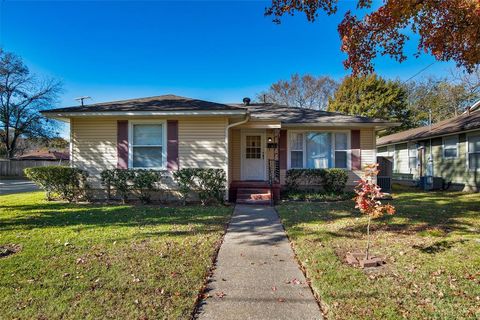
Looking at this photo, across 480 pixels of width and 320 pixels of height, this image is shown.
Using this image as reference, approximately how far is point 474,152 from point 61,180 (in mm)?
16569

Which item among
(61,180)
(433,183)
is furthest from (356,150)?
(61,180)

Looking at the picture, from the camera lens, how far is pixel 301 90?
118 ft

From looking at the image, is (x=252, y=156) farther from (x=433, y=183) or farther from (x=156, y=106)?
(x=433, y=183)

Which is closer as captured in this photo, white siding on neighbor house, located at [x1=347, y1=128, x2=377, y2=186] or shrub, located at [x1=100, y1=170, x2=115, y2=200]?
shrub, located at [x1=100, y1=170, x2=115, y2=200]

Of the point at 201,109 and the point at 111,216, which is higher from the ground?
the point at 201,109

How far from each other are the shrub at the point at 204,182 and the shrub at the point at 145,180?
0.67 meters

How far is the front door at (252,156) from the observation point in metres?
12.0

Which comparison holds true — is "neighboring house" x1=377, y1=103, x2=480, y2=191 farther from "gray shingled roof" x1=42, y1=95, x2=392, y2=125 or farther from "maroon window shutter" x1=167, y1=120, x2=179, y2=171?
"maroon window shutter" x1=167, y1=120, x2=179, y2=171

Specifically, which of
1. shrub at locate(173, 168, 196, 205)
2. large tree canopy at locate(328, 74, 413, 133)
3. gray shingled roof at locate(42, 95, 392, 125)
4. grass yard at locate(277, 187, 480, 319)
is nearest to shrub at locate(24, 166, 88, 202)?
gray shingled roof at locate(42, 95, 392, 125)

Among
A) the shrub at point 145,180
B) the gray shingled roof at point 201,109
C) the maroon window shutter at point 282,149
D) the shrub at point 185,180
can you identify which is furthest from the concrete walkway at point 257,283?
the maroon window shutter at point 282,149

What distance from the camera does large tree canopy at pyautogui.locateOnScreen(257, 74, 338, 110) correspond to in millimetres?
35688

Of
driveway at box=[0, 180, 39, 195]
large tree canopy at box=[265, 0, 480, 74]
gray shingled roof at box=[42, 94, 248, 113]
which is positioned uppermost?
large tree canopy at box=[265, 0, 480, 74]

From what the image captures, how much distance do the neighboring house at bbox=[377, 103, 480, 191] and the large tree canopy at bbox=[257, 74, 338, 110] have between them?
1742cm

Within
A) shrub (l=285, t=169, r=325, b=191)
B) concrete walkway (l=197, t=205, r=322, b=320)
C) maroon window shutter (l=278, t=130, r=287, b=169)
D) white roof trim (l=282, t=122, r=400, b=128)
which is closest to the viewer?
concrete walkway (l=197, t=205, r=322, b=320)
